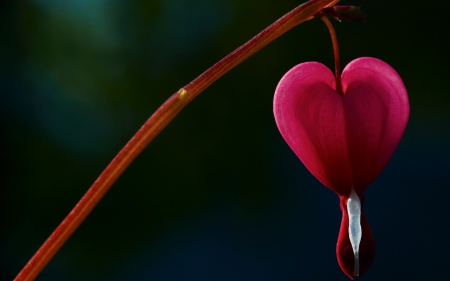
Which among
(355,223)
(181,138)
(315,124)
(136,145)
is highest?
(136,145)

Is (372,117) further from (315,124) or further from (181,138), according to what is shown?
(181,138)

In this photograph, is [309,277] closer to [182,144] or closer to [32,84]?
[182,144]

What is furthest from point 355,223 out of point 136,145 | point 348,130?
point 136,145

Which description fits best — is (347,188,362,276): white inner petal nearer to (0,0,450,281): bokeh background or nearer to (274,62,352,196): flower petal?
(274,62,352,196): flower petal

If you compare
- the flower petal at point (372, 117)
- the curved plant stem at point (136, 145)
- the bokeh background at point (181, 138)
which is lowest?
the bokeh background at point (181, 138)

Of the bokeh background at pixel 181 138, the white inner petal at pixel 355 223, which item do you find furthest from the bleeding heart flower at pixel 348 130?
the bokeh background at pixel 181 138

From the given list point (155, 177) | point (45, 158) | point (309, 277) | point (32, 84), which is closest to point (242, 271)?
point (309, 277)

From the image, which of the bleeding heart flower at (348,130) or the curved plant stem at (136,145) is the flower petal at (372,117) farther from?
the curved plant stem at (136,145)
